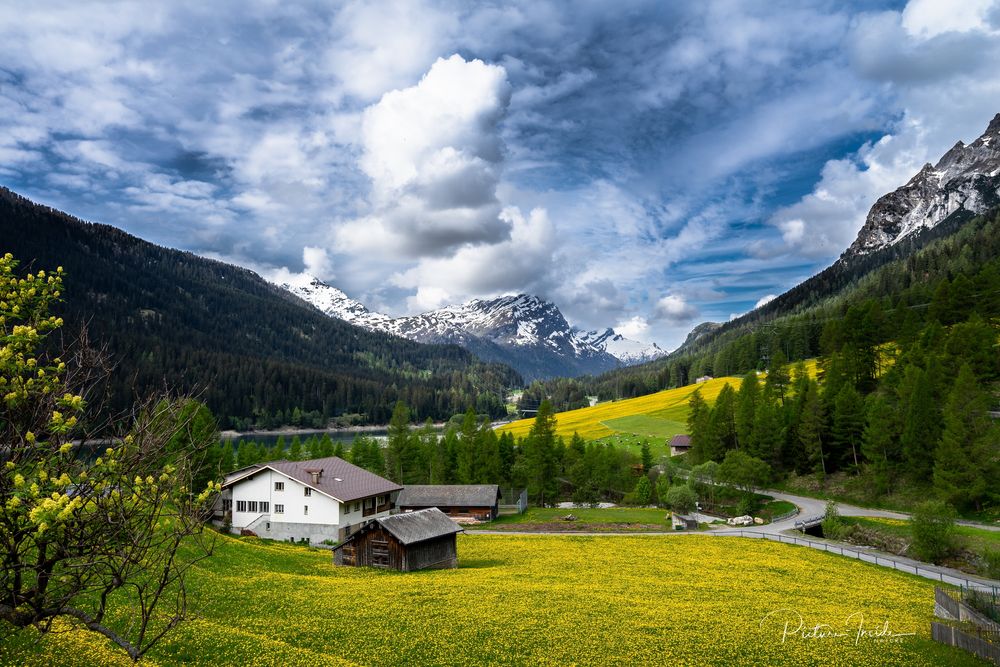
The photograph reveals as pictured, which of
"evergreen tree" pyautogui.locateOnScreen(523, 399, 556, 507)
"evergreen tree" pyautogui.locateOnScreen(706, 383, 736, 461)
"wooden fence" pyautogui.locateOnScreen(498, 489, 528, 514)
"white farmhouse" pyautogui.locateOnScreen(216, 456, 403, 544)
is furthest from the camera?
"evergreen tree" pyautogui.locateOnScreen(706, 383, 736, 461)

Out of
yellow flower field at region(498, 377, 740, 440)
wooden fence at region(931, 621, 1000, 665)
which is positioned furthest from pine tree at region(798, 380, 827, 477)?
wooden fence at region(931, 621, 1000, 665)

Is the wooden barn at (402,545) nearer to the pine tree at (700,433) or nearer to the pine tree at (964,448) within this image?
the pine tree at (964,448)

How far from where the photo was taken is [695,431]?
321 feet

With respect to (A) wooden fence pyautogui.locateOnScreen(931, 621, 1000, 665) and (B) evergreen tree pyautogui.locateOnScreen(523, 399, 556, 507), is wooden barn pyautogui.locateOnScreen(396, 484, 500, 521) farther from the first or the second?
(A) wooden fence pyautogui.locateOnScreen(931, 621, 1000, 665)

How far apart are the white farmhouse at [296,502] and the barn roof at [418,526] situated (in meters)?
14.0

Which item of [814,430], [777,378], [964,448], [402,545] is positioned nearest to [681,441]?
[777,378]

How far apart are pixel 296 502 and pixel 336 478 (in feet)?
16.9

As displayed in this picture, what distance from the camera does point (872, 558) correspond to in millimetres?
46969

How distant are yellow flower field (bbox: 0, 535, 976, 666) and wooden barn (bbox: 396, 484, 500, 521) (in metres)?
32.1

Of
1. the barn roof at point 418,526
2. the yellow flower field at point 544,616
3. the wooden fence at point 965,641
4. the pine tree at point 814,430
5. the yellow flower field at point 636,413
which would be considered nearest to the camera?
the yellow flower field at point 544,616

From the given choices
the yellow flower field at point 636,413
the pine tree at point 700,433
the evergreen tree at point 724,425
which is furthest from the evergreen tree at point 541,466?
the yellow flower field at point 636,413

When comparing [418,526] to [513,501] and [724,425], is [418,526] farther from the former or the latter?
[724,425]

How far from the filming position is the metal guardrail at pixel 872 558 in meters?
38.4

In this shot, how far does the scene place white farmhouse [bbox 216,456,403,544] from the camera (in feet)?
187
